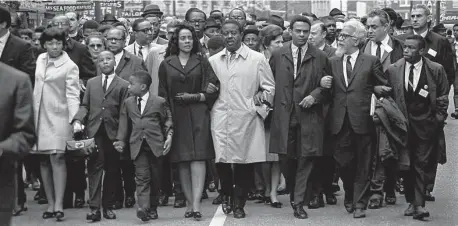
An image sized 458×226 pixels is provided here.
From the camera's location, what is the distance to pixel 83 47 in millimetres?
11352

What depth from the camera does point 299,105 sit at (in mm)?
10195

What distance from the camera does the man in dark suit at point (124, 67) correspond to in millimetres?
10898

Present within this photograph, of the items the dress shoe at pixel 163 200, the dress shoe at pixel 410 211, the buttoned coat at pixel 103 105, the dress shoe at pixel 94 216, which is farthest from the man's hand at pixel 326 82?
the dress shoe at pixel 94 216

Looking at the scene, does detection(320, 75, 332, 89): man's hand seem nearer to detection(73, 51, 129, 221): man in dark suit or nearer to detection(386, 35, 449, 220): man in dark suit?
detection(386, 35, 449, 220): man in dark suit

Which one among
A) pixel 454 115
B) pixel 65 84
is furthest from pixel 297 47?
pixel 454 115

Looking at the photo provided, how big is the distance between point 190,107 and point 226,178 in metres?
0.93

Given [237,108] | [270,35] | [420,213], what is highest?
[270,35]

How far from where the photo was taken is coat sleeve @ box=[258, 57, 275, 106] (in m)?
10.2

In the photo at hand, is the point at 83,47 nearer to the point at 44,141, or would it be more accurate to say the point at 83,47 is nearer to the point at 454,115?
the point at 44,141

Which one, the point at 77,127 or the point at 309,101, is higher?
the point at 309,101

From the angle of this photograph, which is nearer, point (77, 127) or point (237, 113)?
point (77, 127)

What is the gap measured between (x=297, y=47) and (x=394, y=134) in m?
1.54

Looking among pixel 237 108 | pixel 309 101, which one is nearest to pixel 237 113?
pixel 237 108

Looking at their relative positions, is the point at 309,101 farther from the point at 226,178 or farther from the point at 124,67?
the point at 124,67
